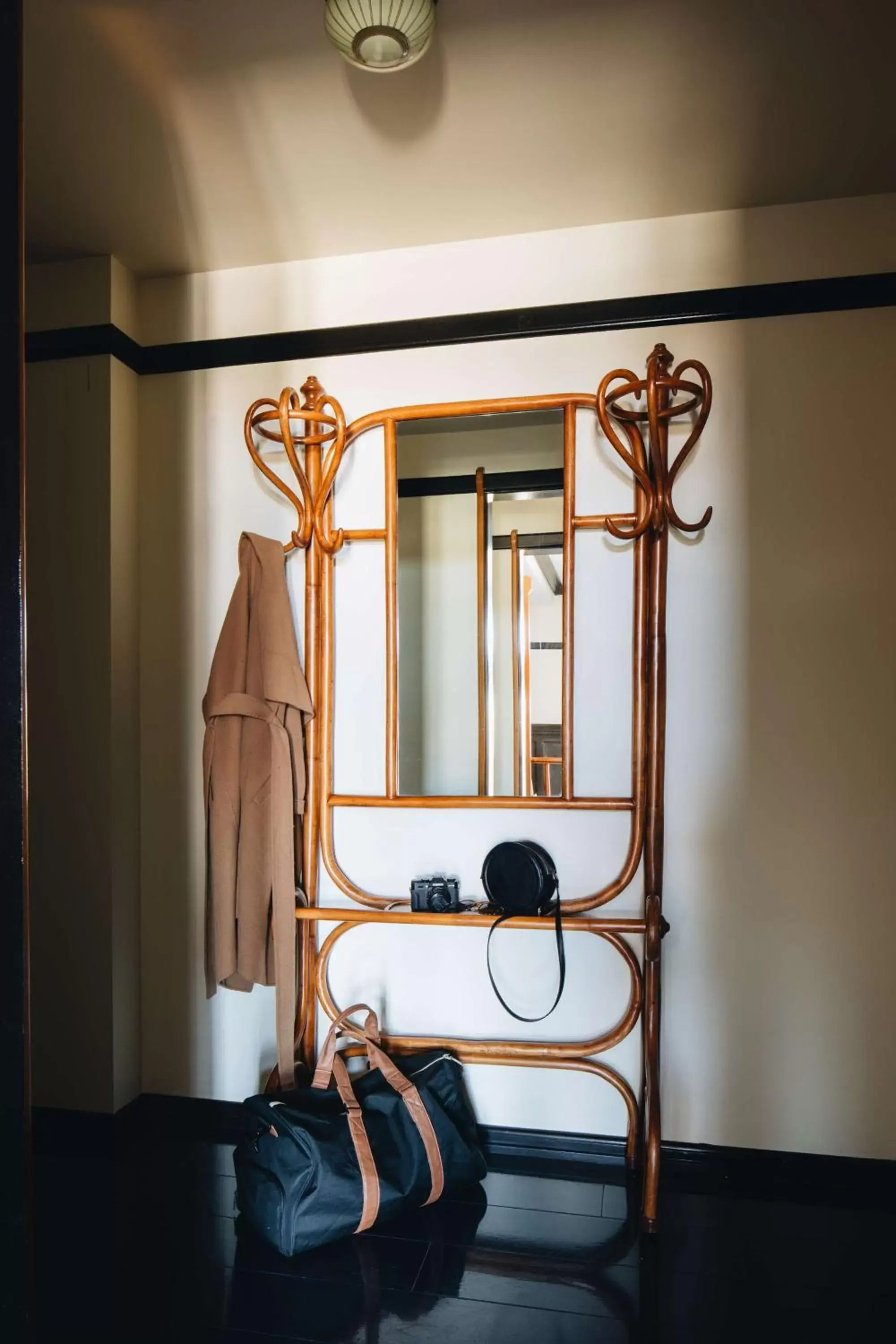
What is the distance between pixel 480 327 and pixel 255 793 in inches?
52.7

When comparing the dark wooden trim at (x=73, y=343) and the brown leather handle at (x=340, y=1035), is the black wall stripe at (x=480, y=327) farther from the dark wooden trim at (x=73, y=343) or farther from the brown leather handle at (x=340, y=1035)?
the brown leather handle at (x=340, y=1035)

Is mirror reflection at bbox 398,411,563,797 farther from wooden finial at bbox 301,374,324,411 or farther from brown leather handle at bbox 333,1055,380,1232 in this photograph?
brown leather handle at bbox 333,1055,380,1232

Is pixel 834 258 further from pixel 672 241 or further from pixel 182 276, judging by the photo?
pixel 182 276

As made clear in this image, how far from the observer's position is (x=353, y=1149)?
1785 millimetres

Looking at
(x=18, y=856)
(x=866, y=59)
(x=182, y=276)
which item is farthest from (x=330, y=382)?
(x=18, y=856)

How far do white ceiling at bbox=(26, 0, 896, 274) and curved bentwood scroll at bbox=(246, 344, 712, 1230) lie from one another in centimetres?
43

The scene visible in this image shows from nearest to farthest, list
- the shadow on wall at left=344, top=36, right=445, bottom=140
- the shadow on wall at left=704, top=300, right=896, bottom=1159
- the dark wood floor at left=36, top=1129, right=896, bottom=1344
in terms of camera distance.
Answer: the dark wood floor at left=36, top=1129, right=896, bottom=1344, the shadow on wall at left=344, top=36, right=445, bottom=140, the shadow on wall at left=704, top=300, right=896, bottom=1159

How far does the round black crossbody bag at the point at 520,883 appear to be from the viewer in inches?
76.0

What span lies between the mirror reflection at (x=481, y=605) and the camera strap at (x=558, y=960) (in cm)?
30

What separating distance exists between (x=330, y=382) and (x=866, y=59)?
4.53ft

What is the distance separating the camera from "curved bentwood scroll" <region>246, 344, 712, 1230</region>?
1.93 m

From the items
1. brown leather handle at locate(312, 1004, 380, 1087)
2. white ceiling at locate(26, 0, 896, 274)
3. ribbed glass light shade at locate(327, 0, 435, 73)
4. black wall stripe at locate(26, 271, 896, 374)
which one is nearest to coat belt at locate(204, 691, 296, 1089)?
brown leather handle at locate(312, 1004, 380, 1087)

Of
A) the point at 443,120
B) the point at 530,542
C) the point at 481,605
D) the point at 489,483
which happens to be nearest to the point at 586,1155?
the point at 481,605

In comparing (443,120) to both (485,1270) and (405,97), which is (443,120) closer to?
(405,97)
